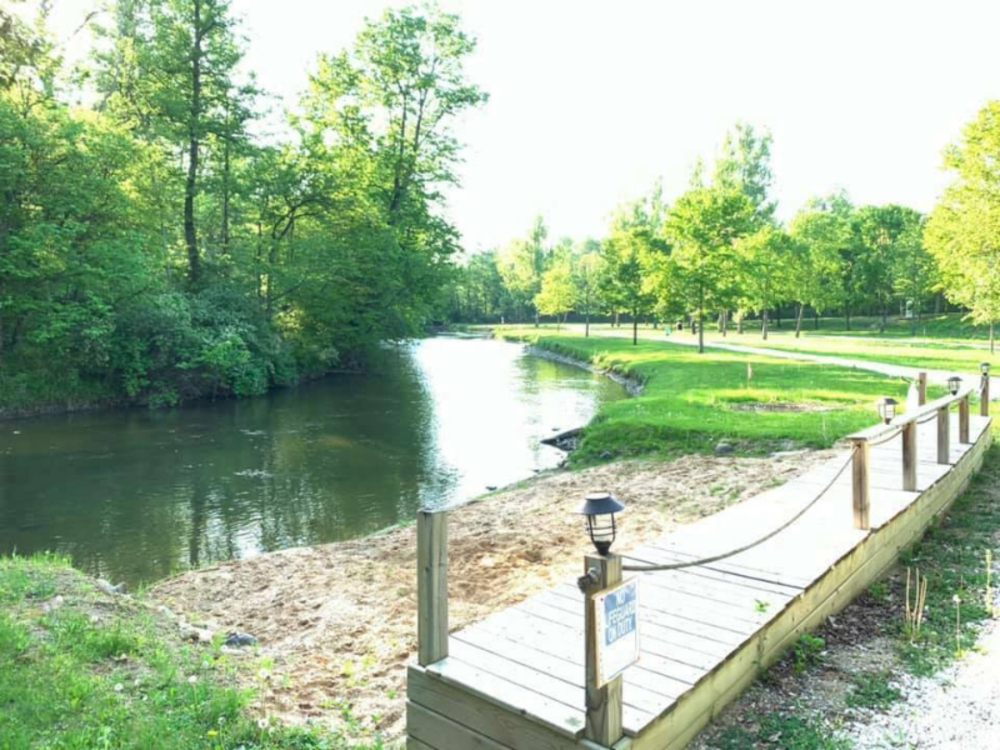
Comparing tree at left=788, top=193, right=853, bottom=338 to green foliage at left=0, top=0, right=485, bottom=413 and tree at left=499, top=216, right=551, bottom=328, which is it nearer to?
green foliage at left=0, top=0, right=485, bottom=413

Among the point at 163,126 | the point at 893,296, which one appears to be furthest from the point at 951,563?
the point at 893,296

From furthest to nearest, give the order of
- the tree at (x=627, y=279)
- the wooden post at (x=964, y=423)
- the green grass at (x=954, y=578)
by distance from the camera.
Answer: the tree at (x=627, y=279), the wooden post at (x=964, y=423), the green grass at (x=954, y=578)

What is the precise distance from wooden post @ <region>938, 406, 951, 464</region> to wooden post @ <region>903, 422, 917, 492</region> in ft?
4.77

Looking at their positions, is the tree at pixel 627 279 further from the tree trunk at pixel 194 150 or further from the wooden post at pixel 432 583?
the wooden post at pixel 432 583

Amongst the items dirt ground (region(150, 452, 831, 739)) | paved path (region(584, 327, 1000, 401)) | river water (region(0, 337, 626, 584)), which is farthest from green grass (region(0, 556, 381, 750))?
paved path (region(584, 327, 1000, 401))

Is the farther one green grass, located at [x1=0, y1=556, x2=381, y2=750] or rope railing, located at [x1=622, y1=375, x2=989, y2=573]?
rope railing, located at [x1=622, y1=375, x2=989, y2=573]

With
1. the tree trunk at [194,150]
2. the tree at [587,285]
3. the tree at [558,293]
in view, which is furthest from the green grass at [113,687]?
the tree at [558,293]

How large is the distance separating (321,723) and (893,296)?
2443 inches

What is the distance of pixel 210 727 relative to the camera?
12.9 ft

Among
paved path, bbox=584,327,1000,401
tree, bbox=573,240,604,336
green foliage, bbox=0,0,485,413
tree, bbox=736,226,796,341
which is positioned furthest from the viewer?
tree, bbox=573,240,604,336

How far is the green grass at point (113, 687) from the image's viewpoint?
3.75m

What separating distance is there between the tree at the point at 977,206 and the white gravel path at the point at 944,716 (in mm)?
24615

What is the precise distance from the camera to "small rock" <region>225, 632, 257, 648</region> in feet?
18.7

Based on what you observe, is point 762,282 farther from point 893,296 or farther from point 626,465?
point 626,465
